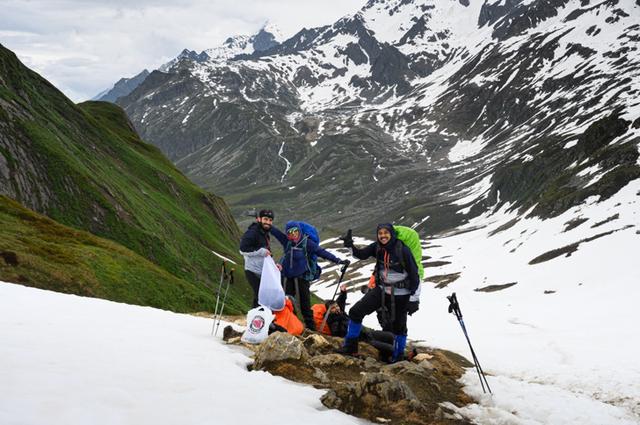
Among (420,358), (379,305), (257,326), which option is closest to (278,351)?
(257,326)

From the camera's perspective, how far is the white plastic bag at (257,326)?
14.1m

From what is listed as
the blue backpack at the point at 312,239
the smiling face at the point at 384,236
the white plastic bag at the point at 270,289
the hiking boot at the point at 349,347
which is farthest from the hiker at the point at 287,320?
the smiling face at the point at 384,236

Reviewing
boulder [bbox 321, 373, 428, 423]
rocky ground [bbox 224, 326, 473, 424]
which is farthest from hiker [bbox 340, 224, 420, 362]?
boulder [bbox 321, 373, 428, 423]

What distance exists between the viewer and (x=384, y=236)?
13.8 m

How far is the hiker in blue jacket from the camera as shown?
1634 centimetres

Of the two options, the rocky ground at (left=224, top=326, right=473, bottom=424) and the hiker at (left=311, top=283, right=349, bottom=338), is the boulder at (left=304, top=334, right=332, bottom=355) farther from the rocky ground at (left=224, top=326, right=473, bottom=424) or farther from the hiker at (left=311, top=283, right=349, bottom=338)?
the hiker at (left=311, top=283, right=349, bottom=338)

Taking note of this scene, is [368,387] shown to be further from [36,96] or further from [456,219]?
[456,219]

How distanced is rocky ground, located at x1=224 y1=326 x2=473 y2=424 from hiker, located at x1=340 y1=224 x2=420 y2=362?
35.0 inches

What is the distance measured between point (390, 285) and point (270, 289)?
3503 millimetres

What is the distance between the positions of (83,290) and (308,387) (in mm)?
15725

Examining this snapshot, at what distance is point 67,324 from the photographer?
12.2 metres

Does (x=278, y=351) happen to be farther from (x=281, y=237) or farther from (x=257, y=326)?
(x=281, y=237)

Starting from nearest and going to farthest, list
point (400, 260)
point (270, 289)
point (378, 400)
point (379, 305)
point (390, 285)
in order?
point (378, 400), point (400, 260), point (390, 285), point (379, 305), point (270, 289)

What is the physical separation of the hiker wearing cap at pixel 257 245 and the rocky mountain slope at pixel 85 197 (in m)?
10.5
